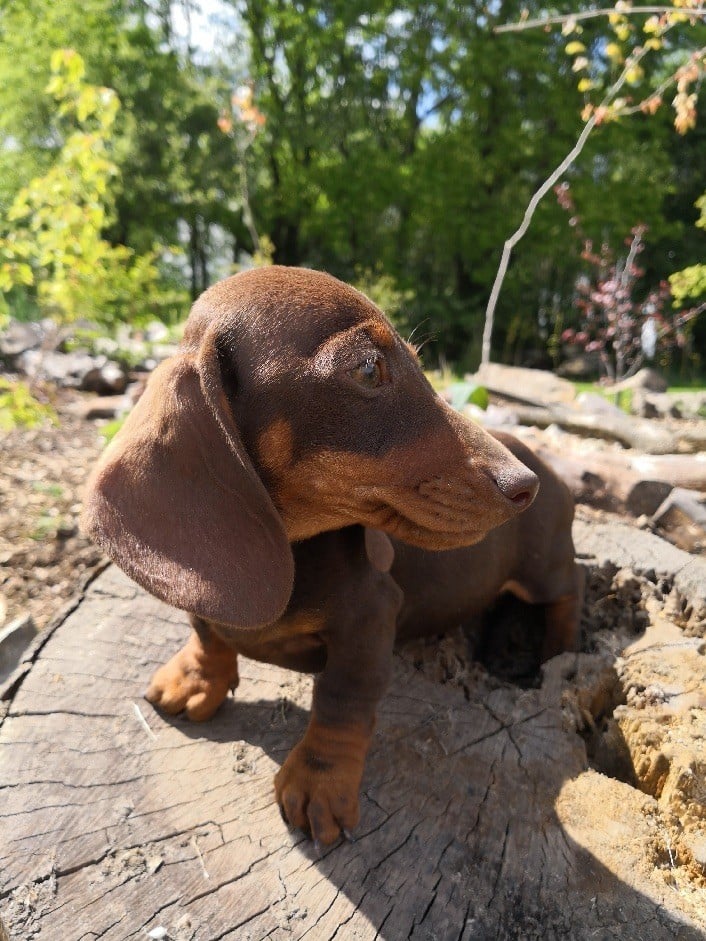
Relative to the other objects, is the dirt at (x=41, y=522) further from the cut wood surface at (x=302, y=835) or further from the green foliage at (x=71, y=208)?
the cut wood surface at (x=302, y=835)

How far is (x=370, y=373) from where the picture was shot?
1350mm

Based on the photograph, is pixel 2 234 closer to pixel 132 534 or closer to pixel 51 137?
pixel 132 534

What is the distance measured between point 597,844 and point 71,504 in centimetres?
390

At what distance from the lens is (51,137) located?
53.7 ft

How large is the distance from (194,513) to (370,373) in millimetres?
438

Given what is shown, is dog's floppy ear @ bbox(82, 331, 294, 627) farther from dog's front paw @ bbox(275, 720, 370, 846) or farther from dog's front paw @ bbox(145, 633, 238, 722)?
dog's front paw @ bbox(145, 633, 238, 722)

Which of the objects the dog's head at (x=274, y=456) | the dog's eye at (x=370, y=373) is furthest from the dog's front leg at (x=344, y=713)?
the dog's eye at (x=370, y=373)

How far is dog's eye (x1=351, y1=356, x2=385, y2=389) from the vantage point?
4.39 ft

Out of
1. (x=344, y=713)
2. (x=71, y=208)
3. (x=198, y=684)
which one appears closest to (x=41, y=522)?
(x=71, y=208)

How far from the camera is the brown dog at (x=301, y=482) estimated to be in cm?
126

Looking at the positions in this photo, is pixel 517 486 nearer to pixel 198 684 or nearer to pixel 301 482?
pixel 301 482

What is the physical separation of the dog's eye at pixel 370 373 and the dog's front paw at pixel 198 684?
0.91m

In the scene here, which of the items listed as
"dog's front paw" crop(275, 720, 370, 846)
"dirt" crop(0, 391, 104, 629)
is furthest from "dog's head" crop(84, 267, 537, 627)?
"dirt" crop(0, 391, 104, 629)

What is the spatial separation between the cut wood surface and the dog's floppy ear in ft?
1.94
